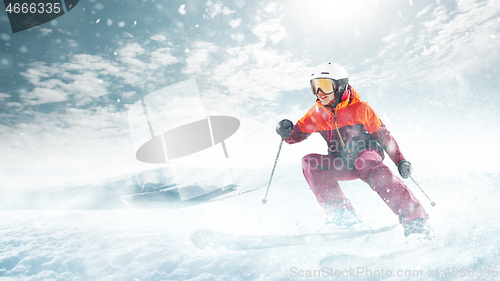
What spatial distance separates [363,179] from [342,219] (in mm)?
584

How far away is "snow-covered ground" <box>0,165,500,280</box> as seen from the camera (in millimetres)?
1876

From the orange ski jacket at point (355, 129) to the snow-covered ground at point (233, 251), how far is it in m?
1.07

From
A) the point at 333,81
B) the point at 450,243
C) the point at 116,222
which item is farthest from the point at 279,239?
the point at 116,222

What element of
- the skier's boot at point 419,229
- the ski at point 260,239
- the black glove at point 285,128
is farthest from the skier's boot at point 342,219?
the black glove at point 285,128

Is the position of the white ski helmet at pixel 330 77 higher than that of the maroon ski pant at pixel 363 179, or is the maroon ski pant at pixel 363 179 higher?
Result: the white ski helmet at pixel 330 77

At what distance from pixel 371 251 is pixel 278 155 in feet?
5.68

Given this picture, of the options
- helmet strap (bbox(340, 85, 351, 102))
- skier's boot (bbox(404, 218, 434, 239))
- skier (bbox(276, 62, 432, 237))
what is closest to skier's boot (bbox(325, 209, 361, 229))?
skier (bbox(276, 62, 432, 237))

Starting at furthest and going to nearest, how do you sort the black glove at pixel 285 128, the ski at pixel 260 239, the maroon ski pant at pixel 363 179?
1. the black glove at pixel 285 128
2. the ski at pixel 260 239
3. the maroon ski pant at pixel 363 179

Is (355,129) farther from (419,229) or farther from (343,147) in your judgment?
(419,229)

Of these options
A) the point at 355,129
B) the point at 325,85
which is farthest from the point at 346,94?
the point at 355,129

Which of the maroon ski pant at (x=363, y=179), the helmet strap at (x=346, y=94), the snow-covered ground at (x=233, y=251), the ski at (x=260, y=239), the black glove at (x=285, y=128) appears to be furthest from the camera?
the black glove at (x=285, y=128)

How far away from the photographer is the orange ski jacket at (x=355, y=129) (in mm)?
2639

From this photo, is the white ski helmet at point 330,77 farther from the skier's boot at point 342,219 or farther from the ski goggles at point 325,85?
the skier's boot at point 342,219

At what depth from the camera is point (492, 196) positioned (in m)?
3.35
